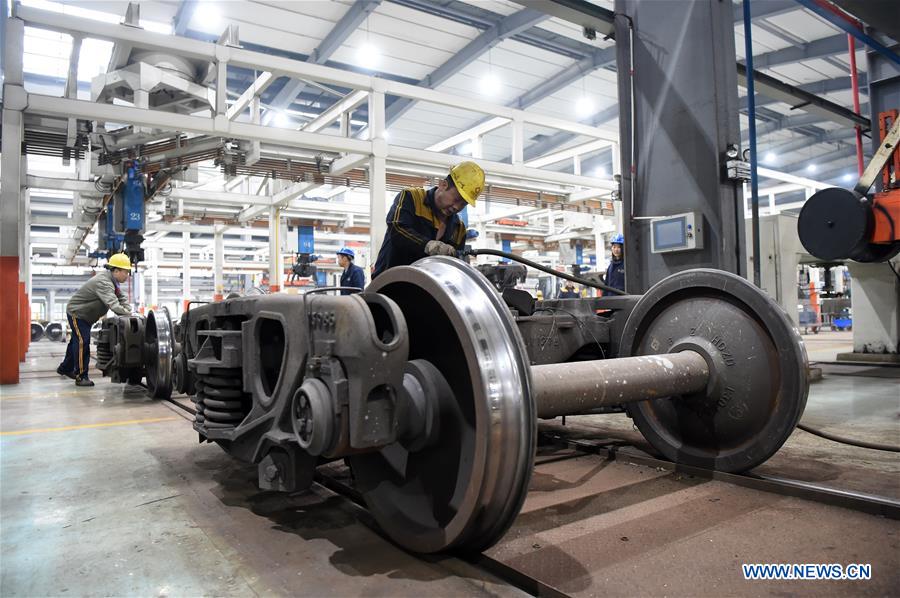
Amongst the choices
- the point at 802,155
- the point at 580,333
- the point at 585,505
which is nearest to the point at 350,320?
the point at 585,505

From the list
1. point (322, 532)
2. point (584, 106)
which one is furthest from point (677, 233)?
point (584, 106)

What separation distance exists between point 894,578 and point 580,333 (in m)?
1.74

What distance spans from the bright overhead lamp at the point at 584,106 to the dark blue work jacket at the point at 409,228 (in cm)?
1075

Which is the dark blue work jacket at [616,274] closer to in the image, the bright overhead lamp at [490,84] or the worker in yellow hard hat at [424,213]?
the worker in yellow hard hat at [424,213]

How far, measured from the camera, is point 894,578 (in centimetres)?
142

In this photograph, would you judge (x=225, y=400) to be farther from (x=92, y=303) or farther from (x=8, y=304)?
(x=8, y=304)

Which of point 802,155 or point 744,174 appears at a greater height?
point 802,155

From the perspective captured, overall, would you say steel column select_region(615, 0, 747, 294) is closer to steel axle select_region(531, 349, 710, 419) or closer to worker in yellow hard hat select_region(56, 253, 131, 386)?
steel axle select_region(531, 349, 710, 419)

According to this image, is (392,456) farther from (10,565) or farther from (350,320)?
(10,565)

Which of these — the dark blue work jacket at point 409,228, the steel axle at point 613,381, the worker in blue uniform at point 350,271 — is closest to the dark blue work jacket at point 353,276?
the worker in blue uniform at point 350,271

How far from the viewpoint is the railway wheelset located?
143 centimetres

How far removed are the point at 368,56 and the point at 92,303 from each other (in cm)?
647

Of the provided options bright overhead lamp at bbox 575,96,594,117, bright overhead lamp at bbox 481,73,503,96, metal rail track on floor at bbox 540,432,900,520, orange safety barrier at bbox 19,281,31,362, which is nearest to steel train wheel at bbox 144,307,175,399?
metal rail track on floor at bbox 540,432,900,520

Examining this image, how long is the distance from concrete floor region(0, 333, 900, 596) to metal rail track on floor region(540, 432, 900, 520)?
6cm
